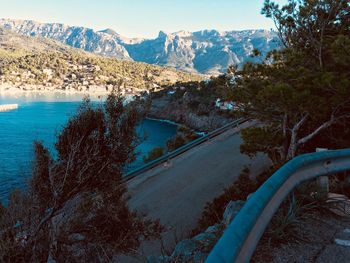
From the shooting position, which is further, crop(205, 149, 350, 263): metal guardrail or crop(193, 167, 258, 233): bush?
crop(193, 167, 258, 233): bush

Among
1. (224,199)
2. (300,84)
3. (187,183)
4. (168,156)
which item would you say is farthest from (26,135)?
(300,84)

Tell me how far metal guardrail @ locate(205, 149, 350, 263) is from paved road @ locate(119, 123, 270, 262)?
24.7ft

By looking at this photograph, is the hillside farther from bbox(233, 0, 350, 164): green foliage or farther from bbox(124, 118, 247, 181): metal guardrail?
bbox(233, 0, 350, 164): green foliage

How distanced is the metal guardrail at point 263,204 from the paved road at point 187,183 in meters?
7.54

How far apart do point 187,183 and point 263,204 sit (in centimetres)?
1282

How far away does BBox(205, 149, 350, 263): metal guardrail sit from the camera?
1962mm

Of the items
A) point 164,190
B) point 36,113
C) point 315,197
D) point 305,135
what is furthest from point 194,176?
point 36,113

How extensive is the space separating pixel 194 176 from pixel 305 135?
17.8 ft

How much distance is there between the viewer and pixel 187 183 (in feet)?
50.0

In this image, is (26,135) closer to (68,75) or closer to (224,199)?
(224,199)

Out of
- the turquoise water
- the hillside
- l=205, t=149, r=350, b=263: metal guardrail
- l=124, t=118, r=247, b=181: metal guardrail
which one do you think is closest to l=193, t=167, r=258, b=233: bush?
l=124, t=118, r=247, b=181: metal guardrail

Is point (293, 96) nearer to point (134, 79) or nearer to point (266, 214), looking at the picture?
point (266, 214)

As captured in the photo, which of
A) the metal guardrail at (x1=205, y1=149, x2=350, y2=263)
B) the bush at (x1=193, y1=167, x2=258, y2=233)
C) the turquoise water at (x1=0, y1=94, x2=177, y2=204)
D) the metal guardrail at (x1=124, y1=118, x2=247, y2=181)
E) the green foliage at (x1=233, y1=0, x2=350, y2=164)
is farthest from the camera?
the turquoise water at (x1=0, y1=94, x2=177, y2=204)

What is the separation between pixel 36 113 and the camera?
9012 centimetres
